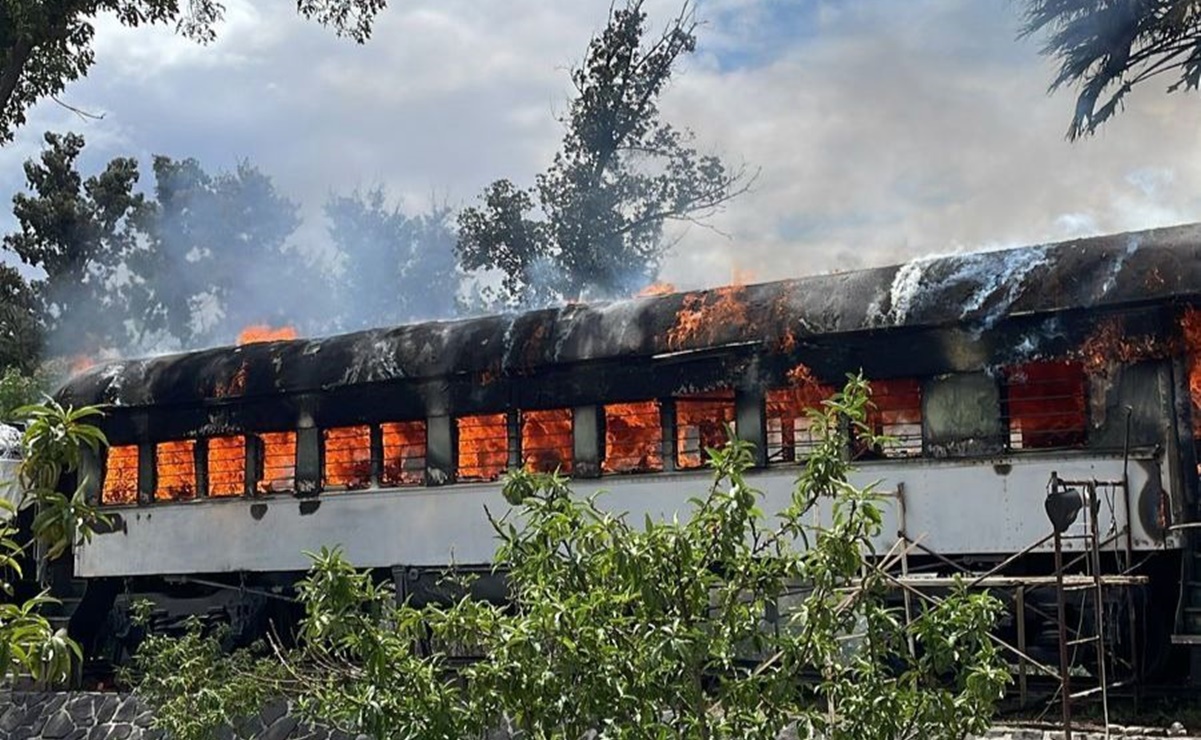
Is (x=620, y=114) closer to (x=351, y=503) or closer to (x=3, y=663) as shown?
(x=351, y=503)

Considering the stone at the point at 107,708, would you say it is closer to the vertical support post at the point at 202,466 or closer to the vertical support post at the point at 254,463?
the vertical support post at the point at 254,463

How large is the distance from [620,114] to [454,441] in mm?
20129

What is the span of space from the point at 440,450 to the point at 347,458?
1423mm

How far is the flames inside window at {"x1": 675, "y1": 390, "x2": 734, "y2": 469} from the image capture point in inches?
511

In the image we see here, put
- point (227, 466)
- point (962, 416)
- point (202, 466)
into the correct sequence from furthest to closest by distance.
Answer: point (202, 466)
point (227, 466)
point (962, 416)

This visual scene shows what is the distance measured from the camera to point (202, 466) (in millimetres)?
16719

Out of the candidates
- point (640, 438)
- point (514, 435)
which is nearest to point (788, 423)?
point (640, 438)

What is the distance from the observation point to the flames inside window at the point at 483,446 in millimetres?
14234

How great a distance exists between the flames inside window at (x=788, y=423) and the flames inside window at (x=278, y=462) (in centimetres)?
592

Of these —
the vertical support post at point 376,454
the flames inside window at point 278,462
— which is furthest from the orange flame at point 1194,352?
the flames inside window at point 278,462

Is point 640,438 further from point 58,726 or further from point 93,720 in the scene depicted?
point 58,726

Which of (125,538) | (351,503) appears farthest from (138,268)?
(351,503)

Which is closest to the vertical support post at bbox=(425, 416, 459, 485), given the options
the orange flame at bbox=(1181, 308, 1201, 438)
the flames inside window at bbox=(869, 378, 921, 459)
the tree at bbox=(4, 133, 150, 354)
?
the flames inside window at bbox=(869, 378, 921, 459)

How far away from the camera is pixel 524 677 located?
5.15 m
